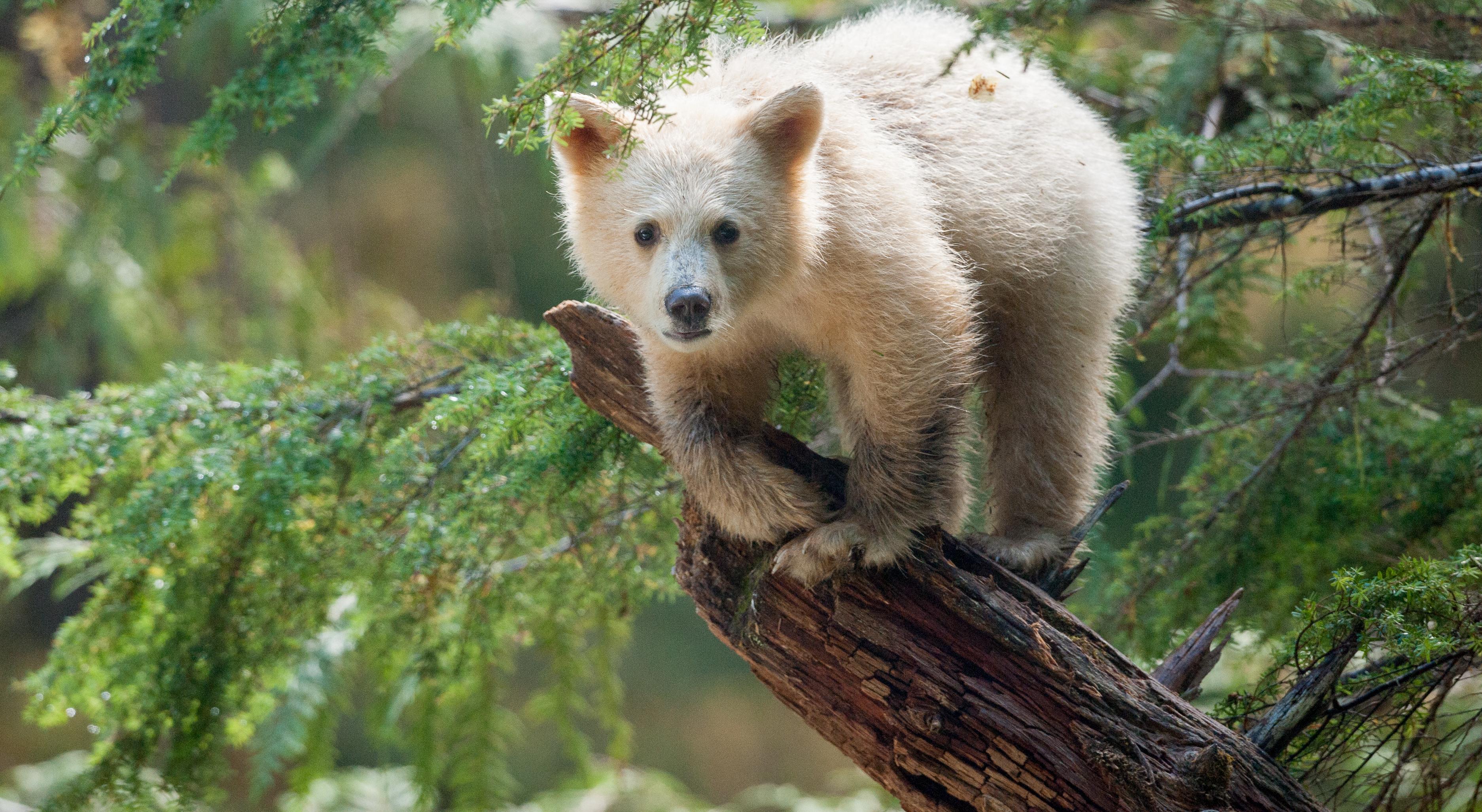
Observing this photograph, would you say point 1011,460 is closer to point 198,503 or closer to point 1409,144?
point 1409,144

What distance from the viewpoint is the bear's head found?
274cm

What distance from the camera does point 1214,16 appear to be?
131 inches

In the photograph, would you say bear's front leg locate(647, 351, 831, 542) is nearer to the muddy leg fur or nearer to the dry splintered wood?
the dry splintered wood

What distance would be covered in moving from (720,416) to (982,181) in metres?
1.08

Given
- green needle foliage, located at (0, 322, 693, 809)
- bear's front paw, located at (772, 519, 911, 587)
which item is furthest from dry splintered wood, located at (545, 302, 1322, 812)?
green needle foliage, located at (0, 322, 693, 809)

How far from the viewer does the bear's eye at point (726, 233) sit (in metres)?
2.80

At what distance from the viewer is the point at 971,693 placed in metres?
2.55

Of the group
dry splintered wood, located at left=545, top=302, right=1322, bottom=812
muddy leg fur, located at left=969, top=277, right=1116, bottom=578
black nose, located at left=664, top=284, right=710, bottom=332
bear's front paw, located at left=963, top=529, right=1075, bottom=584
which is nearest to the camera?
dry splintered wood, located at left=545, top=302, right=1322, bottom=812

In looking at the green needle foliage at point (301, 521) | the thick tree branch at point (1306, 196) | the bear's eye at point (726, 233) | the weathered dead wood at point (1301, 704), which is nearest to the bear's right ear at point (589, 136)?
the bear's eye at point (726, 233)

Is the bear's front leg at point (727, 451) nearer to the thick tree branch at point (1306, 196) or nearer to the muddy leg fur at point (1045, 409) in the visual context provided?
the muddy leg fur at point (1045, 409)

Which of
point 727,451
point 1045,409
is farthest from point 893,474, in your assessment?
point 1045,409

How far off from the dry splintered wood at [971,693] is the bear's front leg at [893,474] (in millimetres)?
68

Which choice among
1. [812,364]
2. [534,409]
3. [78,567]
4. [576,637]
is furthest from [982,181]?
[78,567]

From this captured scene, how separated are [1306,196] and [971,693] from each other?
1835mm
